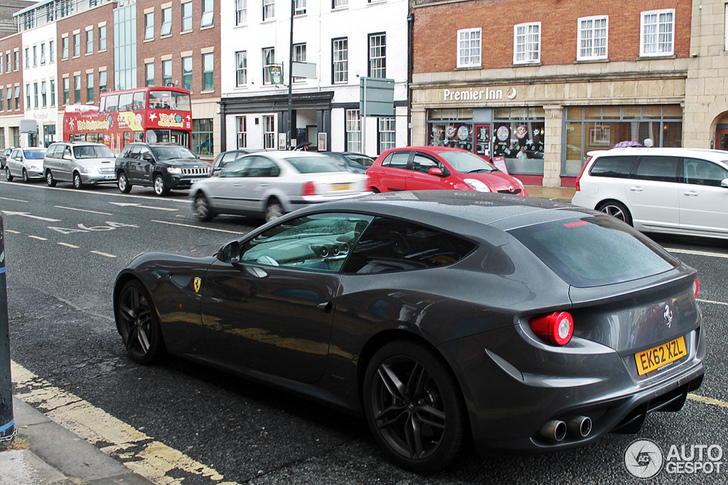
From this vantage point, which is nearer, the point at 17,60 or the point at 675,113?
the point at 675,113

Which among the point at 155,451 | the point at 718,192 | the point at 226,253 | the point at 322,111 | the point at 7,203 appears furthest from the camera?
the point at 322,111

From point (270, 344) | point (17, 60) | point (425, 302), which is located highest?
point (17, 60)

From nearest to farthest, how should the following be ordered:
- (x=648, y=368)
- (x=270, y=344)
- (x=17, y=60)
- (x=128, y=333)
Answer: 1. (x=648, y=368)
2. (x=270, y=344)
3. (x=128, y=333)
4. (x=17, y=60)

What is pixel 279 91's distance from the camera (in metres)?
36.2

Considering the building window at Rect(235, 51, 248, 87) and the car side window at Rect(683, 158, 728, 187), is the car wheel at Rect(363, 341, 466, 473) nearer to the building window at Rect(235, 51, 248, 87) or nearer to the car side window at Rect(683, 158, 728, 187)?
the car side window at Rect(683, 158, 728, 187)

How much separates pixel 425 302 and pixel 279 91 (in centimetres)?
3393

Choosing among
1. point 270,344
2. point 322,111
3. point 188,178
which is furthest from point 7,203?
point 270,344

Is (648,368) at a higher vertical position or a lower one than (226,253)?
lower

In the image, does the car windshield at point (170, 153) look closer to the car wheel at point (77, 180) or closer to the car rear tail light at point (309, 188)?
the car wheel at point (77, 180)

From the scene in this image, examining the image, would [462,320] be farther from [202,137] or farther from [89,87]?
[89,87]

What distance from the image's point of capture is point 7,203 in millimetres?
20734

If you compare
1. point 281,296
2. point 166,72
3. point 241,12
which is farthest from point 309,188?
point 166,72

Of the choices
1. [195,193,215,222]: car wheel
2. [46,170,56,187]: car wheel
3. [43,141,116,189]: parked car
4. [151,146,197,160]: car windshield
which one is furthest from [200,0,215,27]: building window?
[195,193,215,222]: car wheel

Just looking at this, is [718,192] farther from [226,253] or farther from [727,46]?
[727,46]
